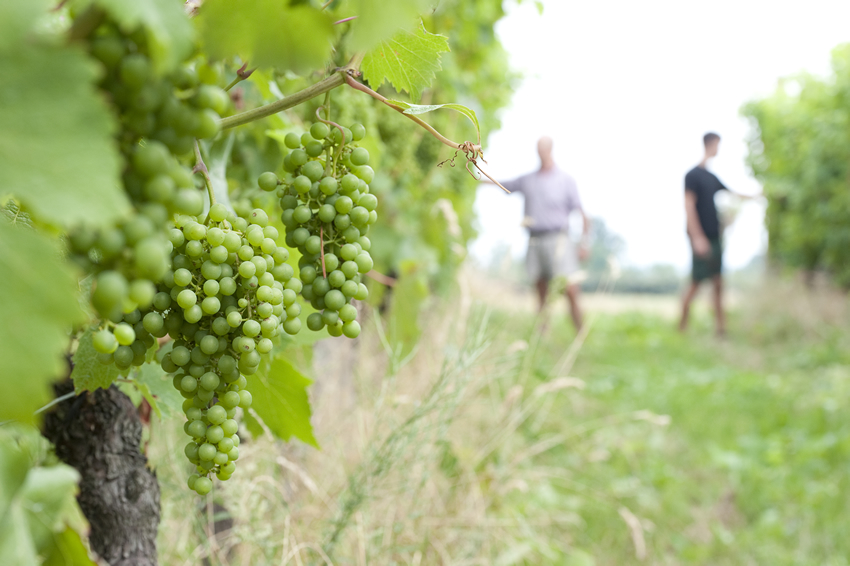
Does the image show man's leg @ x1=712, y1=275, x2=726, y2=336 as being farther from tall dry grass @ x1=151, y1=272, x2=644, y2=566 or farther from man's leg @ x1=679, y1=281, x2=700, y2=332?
tall dry grass @ x1=151, y1=272, x2=644, y2=566

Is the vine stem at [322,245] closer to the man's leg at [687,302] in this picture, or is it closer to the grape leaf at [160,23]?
the grape leaf at [160,23]

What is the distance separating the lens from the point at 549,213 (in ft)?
20.7

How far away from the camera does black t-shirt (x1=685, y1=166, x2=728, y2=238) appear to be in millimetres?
7316

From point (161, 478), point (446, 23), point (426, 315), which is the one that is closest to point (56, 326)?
point (161, 478)

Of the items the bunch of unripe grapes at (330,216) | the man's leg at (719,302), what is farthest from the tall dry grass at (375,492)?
the man's leg at (719,302)

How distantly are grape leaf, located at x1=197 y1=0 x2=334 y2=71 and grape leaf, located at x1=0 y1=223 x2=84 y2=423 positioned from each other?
0.59ft

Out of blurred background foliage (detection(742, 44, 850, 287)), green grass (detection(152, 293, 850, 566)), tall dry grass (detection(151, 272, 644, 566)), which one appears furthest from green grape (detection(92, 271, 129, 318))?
blurred background foliage (detection(742, 44, 850, 287))

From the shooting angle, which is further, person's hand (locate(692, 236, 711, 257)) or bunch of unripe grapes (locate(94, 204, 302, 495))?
person's hand (locate(692, 236, 711, 257))

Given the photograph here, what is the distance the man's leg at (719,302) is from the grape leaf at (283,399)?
768 cm

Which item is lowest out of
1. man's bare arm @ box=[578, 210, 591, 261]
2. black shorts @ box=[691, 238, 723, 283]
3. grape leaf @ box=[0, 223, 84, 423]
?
black shorts @ box=[691, 238, 723, 283]

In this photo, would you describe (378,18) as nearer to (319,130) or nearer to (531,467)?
(319,130)

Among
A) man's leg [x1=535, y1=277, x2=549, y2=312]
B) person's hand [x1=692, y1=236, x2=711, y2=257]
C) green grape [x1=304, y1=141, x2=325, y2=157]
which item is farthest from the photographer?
person's hand [x1=692, y1=236, x2=711, y2=257]

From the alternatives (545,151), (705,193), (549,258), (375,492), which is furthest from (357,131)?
(705,193)

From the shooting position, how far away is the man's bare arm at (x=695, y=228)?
723 cm
